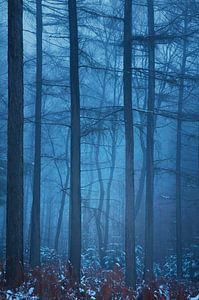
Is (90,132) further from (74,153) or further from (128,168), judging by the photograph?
(128,168)

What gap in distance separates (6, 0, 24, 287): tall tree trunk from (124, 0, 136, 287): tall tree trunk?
486cm

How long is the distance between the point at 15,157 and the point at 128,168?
4895mm

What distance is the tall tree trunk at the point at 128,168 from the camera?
12281 millimetres

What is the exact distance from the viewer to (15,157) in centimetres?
814

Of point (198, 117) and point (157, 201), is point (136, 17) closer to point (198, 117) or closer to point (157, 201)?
point (198, 117)

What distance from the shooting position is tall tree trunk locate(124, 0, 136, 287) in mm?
12281

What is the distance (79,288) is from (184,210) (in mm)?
23309

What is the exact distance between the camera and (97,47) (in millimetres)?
22219

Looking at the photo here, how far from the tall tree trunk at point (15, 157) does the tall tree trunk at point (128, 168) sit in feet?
15.9

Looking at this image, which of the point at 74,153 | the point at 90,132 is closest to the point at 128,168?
the point at 74,153

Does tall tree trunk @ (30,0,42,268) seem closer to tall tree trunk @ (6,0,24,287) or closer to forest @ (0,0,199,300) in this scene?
forest @ (0,0,199,300)

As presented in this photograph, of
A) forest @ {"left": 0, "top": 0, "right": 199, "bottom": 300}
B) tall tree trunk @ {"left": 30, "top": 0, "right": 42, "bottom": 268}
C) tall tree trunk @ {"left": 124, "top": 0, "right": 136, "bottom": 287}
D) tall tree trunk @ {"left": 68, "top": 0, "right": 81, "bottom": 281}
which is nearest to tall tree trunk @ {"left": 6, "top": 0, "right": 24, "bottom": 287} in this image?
forest @ {"left": 0, "top": 0, "right": 199, "bottom": 300}

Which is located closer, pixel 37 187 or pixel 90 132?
pixel 90 132

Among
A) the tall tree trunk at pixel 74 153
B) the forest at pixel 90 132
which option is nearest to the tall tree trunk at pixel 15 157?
the forest at pixel 90 132
